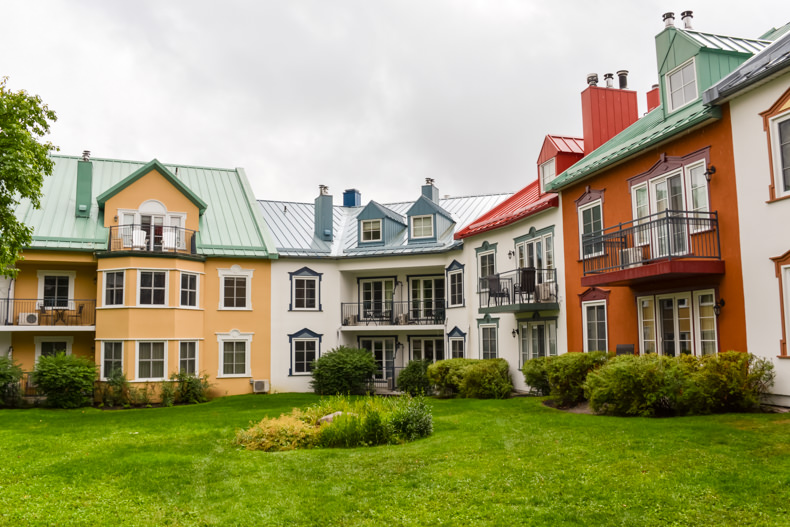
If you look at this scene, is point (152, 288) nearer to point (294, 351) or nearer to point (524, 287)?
point (294, 351)

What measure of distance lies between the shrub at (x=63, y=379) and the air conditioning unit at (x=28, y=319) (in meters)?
1.67

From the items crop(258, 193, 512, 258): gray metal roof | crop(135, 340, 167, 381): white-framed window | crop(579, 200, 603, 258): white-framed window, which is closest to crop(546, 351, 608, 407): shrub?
crop(579, 200, 603, 258): white-framed window

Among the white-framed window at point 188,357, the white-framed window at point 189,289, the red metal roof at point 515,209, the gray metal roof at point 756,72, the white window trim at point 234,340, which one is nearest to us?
the gray metal roof at point 756,72

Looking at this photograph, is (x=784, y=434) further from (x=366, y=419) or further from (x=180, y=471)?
(x=180, y=471)

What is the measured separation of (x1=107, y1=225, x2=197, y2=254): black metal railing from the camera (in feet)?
81.6

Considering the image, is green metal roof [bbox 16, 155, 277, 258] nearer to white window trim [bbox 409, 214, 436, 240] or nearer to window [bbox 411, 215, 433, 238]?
white window trim [bbox 409, 214, 436, 240]

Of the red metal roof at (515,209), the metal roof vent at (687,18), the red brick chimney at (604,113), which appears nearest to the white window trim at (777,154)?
the metal roof vent at (687,18)

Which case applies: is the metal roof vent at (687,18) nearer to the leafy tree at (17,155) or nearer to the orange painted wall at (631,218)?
the orange painted wall at (631,218)

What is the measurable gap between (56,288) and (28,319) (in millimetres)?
1822

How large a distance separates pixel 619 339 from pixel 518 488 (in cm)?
994

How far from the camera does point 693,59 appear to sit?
50.7 feet

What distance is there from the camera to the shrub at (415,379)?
83.0ft

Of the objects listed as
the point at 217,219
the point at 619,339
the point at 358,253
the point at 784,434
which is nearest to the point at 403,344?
the point at 358,253

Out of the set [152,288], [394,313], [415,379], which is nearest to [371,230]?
[394,313]
